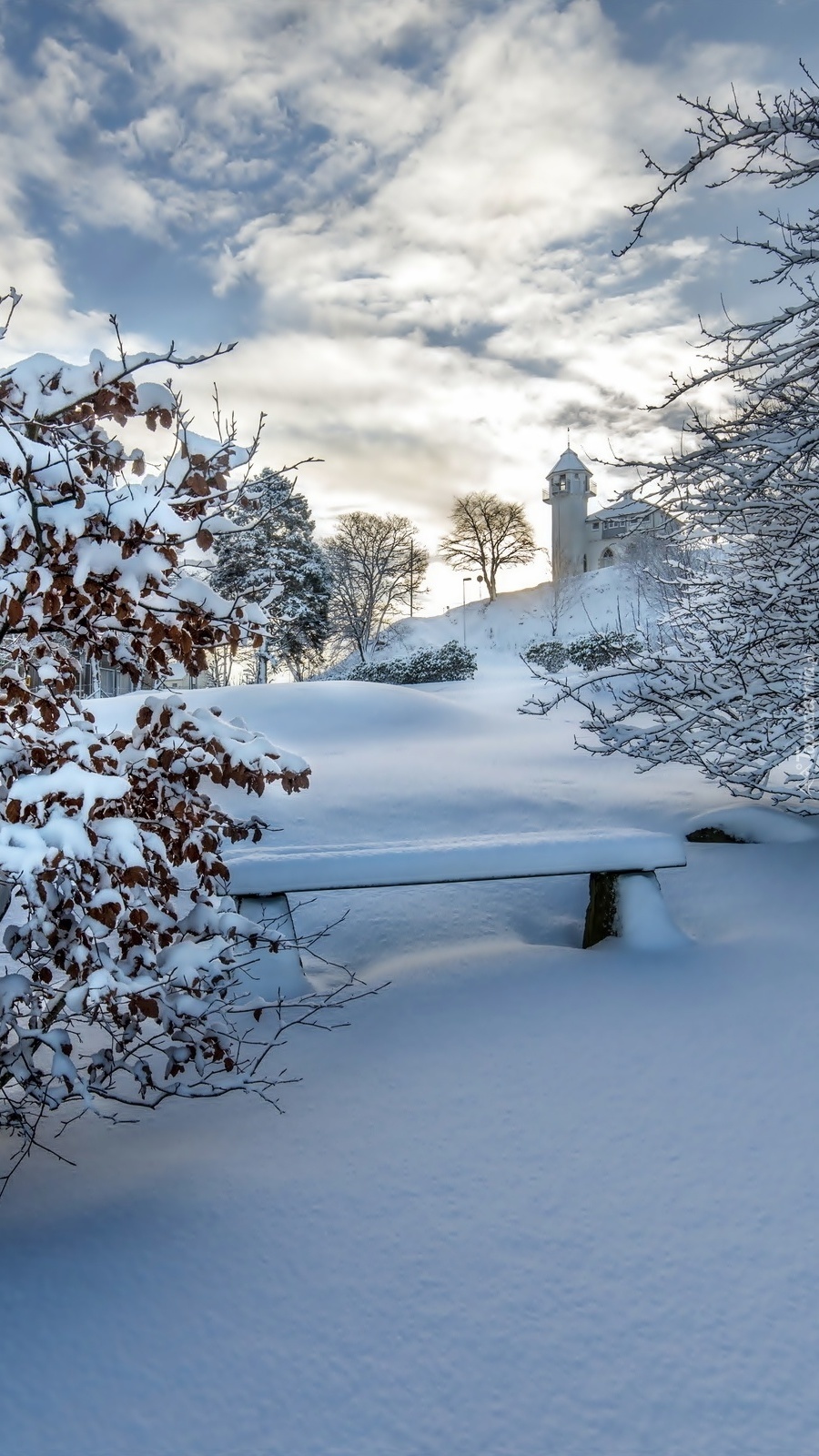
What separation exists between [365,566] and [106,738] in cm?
3552

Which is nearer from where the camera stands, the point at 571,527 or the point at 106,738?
the point at 106,738

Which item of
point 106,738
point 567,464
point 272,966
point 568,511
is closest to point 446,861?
point 272,966

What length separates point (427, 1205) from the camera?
217 cm

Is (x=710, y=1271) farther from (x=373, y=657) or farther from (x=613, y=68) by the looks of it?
(x=373, y=657)

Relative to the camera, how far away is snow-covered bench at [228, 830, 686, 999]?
3449 millimetres

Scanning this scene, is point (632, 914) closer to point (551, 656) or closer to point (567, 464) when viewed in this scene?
point (551, 656)

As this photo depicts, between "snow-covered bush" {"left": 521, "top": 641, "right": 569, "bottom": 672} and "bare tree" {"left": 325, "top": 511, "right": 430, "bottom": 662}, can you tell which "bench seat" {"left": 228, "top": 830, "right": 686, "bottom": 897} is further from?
"bare tree" {"left": 325, "top": 511, "right": 430, "bottom": 662}

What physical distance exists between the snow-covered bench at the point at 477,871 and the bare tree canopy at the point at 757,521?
1208mm

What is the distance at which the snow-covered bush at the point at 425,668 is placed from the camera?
883 inches

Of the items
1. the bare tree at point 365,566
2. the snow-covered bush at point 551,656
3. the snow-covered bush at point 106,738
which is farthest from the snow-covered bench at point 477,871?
the bare tree at point 365,566

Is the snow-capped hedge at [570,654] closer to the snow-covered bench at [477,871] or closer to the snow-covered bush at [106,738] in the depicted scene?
the snow-covered bench at [477,871]

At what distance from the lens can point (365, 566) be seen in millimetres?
37281

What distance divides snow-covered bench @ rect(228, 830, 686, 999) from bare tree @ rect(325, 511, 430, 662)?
32.7 meters

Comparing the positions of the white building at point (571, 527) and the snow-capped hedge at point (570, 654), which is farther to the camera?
the white building at point (571, 527)
